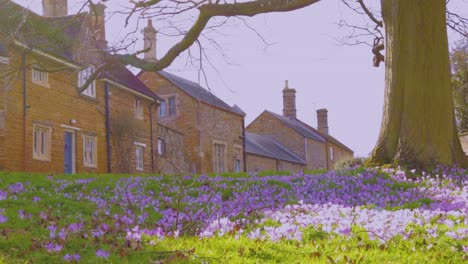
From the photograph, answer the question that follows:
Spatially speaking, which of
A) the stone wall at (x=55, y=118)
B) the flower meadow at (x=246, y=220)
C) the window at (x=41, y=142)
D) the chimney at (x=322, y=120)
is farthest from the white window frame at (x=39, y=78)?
the chimney at (x=322, y=120)

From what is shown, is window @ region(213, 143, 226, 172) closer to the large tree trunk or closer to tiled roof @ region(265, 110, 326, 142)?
tiled roof @ region(265, 110, 326, 142)

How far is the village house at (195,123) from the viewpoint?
131ft

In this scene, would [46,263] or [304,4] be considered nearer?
[46,263]

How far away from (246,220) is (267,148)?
4631 cm

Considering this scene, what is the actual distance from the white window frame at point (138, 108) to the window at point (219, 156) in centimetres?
893

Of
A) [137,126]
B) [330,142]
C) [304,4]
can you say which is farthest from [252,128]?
[304,4]

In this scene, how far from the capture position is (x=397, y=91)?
13.8m

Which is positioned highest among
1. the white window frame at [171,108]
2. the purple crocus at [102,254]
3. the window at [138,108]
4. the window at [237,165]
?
the white window frame at [171,108]

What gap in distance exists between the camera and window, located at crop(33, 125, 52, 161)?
2442cm

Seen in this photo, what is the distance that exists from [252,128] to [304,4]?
49.0 metres

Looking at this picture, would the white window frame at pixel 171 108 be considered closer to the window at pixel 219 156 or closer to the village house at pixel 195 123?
the village house at pixel 195 123

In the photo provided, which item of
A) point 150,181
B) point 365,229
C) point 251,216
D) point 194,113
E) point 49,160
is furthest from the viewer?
point 194,113

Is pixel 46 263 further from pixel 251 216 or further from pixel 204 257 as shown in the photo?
pixel 251 216

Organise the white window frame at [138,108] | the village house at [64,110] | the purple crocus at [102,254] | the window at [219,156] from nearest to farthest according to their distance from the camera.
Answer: the purple crocus at [102,254] → the village house at [64,110] → the white window frame at [138,108] → the window at [219,156]
